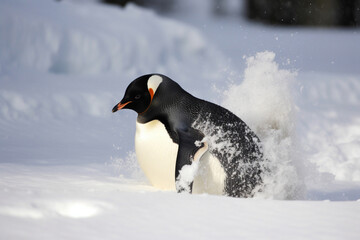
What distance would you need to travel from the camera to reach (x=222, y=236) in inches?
68.0

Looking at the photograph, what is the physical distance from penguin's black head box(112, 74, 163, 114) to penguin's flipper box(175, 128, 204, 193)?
30cm

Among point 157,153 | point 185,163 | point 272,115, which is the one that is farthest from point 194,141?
point 272,115

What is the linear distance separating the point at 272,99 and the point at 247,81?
22 cm

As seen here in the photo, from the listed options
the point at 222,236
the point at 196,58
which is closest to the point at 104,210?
the point at 222,236

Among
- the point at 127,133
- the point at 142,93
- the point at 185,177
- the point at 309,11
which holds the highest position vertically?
the point at 309,11

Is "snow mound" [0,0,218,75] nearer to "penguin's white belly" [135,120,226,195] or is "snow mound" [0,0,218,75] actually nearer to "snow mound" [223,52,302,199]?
"snow mound" [223,52,302,199]

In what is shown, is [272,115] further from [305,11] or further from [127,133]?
[305,11]

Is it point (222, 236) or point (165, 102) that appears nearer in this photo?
point (222, 236)

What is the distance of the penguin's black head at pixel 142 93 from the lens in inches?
111

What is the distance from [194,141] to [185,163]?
0.39 ft

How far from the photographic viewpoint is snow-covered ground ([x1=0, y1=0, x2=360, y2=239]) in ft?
5.98

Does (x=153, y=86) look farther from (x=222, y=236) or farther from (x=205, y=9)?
(x=205, y=9)

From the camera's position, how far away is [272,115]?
3.21m

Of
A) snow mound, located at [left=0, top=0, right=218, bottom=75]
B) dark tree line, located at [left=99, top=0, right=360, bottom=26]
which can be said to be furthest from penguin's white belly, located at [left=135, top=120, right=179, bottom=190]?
dark tree line, located at [left=99, top=0, right=360, bottom=26]
